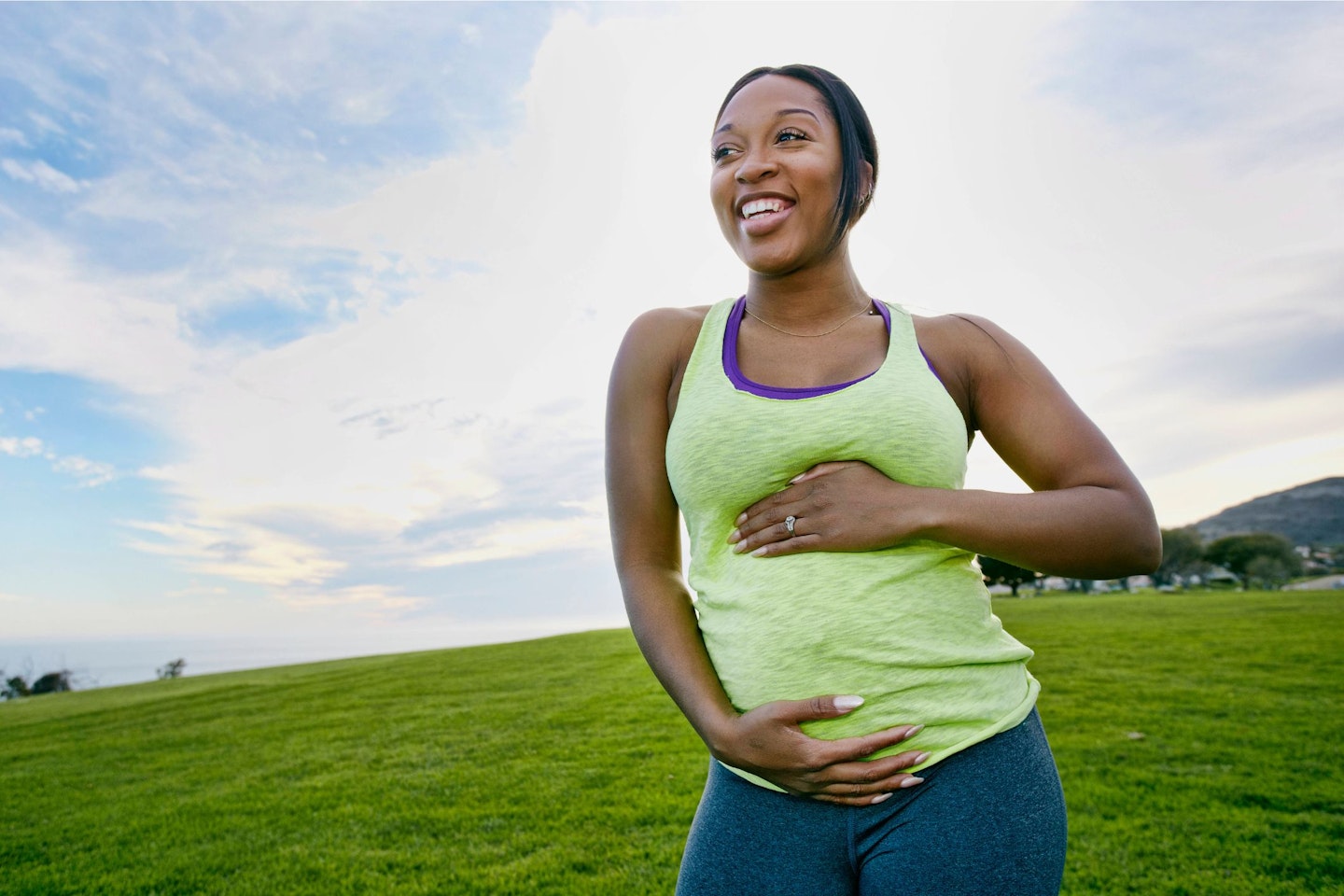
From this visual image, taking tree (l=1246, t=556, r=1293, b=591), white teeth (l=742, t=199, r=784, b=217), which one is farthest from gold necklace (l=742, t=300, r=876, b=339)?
tree (l=1246, t=556, r=1293, b=591)

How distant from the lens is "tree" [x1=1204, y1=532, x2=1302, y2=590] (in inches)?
2173

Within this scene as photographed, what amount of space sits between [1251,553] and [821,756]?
69.6 m

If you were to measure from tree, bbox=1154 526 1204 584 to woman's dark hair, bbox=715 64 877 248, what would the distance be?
218ft

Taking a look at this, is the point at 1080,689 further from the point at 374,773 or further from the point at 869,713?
the point at 869,713

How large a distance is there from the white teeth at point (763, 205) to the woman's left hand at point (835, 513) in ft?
1.93

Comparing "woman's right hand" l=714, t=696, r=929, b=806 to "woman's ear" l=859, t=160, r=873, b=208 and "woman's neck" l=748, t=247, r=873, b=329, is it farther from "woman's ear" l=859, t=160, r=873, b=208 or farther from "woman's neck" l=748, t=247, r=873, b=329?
"woman's ear" l=859, t=160, r=873, b=208

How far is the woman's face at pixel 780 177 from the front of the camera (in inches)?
71.4

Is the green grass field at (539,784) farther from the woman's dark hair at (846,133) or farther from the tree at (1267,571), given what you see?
the tree at (1267,571)

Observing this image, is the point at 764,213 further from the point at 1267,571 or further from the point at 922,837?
the point at 1267,571

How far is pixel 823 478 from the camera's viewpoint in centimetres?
164

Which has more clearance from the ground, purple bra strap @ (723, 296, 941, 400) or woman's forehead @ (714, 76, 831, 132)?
woman's forehead @ (714, 76, 831, 132)

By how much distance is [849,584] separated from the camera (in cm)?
156

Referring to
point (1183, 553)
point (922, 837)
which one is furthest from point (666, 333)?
point (1183, 553)

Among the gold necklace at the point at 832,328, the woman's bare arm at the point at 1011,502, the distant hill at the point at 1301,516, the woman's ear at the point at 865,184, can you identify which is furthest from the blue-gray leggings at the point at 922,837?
Answer: the distant hill at the point at 1301,516
